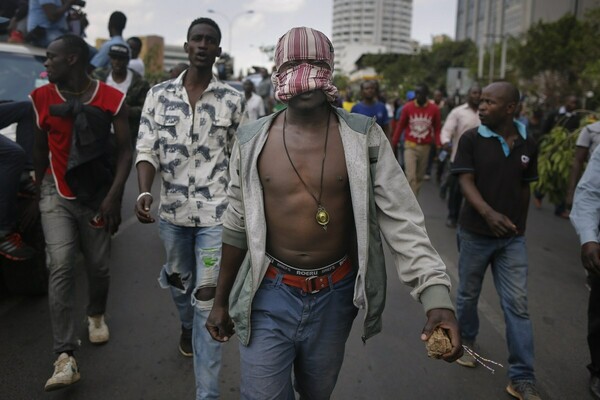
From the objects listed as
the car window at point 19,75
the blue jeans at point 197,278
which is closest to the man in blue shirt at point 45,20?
the car window at point 19,75

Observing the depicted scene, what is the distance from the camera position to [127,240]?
7496 mm

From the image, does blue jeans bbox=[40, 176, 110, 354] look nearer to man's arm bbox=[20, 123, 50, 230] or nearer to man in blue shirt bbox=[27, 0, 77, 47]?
man's arm bbox=[20, 123, 50, 230]

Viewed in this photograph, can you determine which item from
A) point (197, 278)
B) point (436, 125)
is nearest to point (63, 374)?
point (197, 278)

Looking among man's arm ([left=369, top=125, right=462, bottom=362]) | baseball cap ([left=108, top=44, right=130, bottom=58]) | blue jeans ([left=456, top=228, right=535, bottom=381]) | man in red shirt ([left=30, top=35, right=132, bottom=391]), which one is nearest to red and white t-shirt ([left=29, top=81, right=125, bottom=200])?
man in red shirt ([left=30, top=35, right=132, bottom=391])

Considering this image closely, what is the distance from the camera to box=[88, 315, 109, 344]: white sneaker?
441 cm

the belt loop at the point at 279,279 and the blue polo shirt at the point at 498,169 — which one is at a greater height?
the blue polo shirt at the point at 498,169

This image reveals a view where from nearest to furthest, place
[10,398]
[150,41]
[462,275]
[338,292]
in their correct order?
[338,292] → [10,398] → [462,275] → [150,41]

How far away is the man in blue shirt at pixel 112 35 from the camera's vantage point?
8.10 m

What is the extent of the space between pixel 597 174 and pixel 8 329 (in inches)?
175

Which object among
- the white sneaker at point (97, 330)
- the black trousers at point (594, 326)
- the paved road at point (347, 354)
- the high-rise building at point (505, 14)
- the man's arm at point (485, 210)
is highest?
the high-rise building at point (505, 14)

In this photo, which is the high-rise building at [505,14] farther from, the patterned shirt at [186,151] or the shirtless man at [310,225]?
the shirtless man at [310,225]

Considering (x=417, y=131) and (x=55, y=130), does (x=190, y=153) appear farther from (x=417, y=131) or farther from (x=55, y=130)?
(x=417, y=131)

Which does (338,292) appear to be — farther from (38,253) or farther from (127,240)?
(127,240)

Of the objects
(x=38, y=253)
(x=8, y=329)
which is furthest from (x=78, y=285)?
(x=8, y=329)
